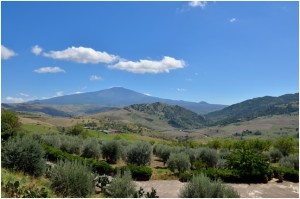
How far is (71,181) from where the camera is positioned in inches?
500

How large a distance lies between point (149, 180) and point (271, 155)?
2816 cm

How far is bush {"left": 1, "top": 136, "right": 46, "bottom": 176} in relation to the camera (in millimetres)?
16250

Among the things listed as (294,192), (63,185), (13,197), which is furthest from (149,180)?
(13,197)

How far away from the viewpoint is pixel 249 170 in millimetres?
29953

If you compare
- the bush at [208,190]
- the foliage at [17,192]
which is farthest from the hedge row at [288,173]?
the foliage at [17,192]

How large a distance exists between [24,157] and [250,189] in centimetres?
1692

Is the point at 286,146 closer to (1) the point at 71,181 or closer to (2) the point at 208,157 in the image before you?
(2) the point at 208,157

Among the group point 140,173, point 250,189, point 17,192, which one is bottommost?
point 250,189

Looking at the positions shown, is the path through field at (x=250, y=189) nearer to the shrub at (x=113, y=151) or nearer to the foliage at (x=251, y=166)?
the foliage at (x=251, y=166)

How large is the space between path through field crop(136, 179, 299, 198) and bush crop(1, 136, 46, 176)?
8194mm

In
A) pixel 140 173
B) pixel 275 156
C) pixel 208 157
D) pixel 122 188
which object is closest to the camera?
pixel 122 188

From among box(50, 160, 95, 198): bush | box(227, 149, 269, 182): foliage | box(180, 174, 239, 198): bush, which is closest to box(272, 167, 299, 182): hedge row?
box(227, 149, 269, 182): foliage

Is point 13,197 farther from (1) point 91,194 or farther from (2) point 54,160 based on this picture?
(2) point 54,160

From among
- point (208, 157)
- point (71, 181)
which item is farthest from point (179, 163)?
point (71, 181)
